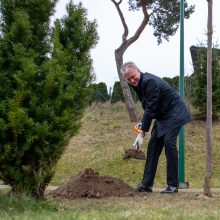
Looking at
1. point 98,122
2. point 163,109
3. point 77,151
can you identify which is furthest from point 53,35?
point 98,122

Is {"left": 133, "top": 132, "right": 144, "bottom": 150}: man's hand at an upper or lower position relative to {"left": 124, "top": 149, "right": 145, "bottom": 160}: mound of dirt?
upper

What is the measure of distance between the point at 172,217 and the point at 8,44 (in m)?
2.84

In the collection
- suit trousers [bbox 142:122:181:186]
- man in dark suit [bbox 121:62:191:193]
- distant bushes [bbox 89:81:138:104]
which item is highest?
distant bushes [bbox 89:81:138:104]

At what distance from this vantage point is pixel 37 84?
6.20m

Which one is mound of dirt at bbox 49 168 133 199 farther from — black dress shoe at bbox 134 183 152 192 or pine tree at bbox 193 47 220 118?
pine tree at bbox 193 47 220 118

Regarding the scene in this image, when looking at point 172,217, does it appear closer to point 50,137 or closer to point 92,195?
point 50,137

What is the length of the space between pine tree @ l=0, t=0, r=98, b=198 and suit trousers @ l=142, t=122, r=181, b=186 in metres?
1.54

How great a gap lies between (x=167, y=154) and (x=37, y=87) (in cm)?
232

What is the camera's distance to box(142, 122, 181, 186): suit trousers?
24.6ft

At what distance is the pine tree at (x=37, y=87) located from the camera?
19.6 feet

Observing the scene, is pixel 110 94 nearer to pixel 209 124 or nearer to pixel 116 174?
pixel 116 174


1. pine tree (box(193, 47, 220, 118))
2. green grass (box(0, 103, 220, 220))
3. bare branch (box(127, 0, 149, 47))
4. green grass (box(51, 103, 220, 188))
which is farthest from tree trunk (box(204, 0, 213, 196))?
bare branch (box(127, 0, 149, 47))

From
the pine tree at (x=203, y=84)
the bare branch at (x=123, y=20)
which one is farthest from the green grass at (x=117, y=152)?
the bare branch at (x=123, y=20)

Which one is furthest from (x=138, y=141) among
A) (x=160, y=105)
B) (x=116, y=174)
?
(x=116, y=174)
